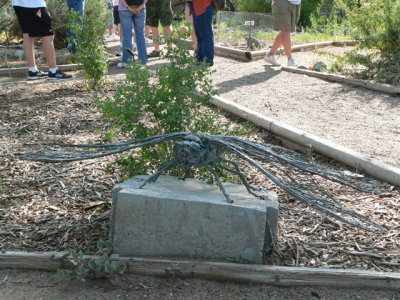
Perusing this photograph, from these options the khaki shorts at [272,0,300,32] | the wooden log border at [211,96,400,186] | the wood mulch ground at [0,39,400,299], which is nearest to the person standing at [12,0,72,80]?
the wood mulch ground at [0,39,400,299]

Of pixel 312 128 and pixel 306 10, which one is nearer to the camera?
pixel 312 128

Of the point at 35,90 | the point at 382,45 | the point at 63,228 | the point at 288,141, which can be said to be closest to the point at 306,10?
the point at 382,45

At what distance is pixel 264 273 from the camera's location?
2615 mm

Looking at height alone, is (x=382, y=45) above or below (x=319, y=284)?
above

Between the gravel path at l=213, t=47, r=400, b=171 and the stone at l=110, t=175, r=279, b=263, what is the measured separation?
1912 mm

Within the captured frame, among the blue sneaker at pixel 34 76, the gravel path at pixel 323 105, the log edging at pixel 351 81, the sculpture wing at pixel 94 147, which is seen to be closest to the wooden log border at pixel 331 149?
the gravel path at pixel 323 105

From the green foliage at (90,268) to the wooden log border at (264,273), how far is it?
0.07 m

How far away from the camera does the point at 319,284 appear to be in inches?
103

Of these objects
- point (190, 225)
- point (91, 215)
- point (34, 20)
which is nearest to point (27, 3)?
point (34, 20)

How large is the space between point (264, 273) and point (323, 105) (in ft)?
12.6

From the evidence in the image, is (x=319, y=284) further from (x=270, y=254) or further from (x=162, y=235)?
(x=162, y=235)

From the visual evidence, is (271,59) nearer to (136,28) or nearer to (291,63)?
(291,63)

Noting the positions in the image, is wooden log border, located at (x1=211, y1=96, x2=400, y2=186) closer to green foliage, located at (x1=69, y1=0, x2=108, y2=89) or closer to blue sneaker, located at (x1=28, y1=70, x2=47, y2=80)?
green foliage, located at (x1=69, y1=0, x2=108, y2=89)

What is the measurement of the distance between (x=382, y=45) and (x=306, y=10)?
919 cm
